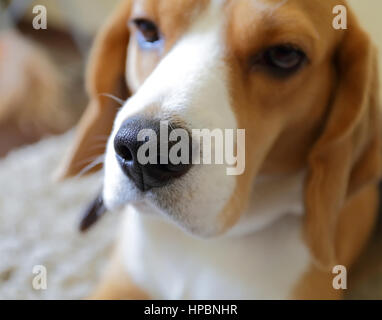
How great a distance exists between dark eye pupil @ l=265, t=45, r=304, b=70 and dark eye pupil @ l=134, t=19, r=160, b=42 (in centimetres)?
21

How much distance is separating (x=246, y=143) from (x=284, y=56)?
156mm

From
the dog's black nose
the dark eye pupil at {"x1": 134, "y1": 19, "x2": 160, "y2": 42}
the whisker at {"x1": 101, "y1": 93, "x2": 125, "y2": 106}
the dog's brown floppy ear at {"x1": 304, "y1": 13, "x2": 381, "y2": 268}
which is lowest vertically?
the dog's black nose

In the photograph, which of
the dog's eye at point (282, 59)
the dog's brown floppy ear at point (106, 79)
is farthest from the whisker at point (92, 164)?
the dog's eye at point (282, 59)

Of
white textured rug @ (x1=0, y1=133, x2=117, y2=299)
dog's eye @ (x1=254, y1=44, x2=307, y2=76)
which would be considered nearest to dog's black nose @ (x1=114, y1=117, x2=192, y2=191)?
dog's eye @ (x1=254, y1=44, x2=307, y2=76)

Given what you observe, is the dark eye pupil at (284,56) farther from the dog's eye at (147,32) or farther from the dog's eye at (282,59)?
the dog's eye at (147,32)

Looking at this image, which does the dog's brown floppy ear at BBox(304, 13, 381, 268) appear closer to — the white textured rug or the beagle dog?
the beagle dog

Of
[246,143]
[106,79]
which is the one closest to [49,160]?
[106,79]

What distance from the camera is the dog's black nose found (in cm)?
69

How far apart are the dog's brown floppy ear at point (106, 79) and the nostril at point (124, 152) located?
1.20 ft

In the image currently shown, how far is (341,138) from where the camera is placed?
0.92 metres

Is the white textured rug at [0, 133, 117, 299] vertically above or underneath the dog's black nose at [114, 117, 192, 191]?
above

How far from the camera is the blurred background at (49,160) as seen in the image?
128 centimetres

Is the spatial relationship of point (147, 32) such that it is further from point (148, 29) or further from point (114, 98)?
point (114, 98)

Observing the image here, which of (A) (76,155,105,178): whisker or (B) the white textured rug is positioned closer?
(A) (76,155,105,178): whisker
